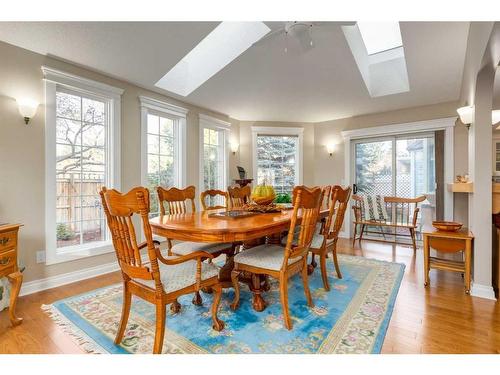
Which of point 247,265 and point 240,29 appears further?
point 240,29

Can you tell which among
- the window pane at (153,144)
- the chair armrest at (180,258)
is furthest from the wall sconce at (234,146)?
the chair armrest at (180,258)

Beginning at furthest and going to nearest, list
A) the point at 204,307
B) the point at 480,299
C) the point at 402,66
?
the point at 402,66
the point at 480,299
the point at 204,307

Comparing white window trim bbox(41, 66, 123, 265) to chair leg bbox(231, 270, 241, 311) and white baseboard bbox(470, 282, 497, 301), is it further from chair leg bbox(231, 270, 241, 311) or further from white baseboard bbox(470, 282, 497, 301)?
white baseboard bbox(470, 282, 497, 301)

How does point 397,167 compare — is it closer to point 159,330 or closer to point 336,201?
point 336,201

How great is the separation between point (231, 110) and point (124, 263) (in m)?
3.79

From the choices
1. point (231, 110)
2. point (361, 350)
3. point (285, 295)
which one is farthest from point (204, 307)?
point (231, 110)

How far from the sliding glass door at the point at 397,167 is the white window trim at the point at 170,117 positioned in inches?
134

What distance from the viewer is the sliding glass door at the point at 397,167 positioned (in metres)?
4.49

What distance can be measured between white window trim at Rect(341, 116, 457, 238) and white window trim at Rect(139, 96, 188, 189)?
3.19 meters

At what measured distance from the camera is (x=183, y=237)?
1755 mm

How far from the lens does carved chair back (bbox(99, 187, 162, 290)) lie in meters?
1.33

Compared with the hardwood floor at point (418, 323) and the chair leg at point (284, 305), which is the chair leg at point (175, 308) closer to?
the hardwood floor at point (418, 323)

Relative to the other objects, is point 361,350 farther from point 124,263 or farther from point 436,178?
point 436,178
